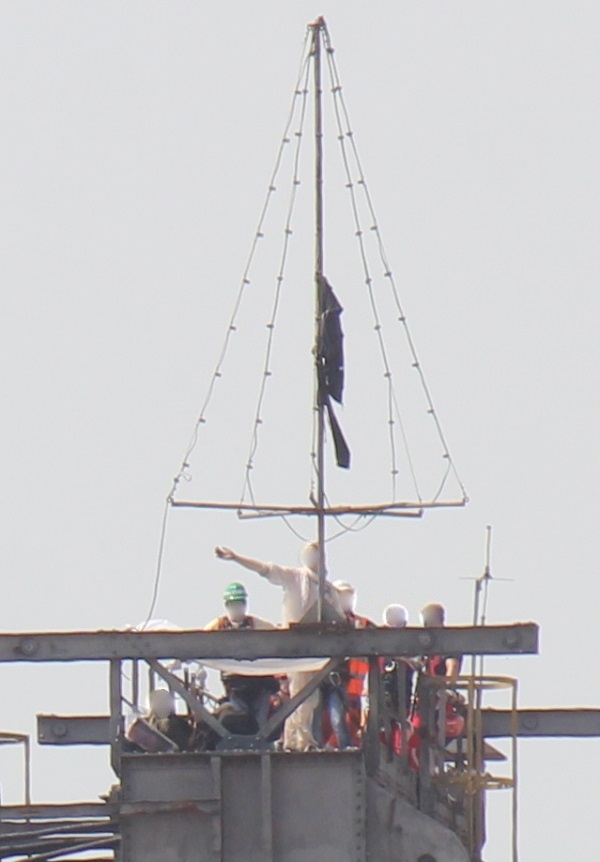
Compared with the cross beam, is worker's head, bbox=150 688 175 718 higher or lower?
lower

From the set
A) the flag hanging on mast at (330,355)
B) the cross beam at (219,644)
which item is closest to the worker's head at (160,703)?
the cross beam at (219,644)

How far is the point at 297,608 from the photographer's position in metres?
37.3

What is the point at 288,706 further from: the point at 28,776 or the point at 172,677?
the point at 28,776

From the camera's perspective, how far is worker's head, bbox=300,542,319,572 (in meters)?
37.2

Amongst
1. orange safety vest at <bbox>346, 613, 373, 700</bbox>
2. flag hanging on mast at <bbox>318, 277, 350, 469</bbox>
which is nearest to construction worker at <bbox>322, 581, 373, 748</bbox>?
orange safety vest at <bbox>346, 613, 373, 700</bbox>

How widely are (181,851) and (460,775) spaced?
11.0 ft

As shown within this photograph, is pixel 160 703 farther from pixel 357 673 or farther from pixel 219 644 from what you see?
pixel 357 673

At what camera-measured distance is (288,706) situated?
35250 millimetres

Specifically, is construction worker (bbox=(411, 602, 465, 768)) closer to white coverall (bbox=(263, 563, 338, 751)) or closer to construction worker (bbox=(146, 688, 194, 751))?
white coverall (bbox=(263, 563, 338, 751))

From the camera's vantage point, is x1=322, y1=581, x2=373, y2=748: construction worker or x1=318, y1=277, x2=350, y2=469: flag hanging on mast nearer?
x1=322, y1=581, x2=373, y2=748: construction worker

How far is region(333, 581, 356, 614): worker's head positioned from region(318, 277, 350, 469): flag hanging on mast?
178cm

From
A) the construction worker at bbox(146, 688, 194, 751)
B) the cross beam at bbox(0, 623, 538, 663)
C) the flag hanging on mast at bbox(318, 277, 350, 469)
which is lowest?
the construction worker at bbox(146, 688, 194, 751)

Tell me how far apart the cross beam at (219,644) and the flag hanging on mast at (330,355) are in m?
3.40

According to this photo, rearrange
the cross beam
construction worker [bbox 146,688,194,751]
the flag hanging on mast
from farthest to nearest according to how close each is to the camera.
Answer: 1. the flag hanging on mast
2. construction worker [bbox 146,688,194,751]
3. the cross beam
